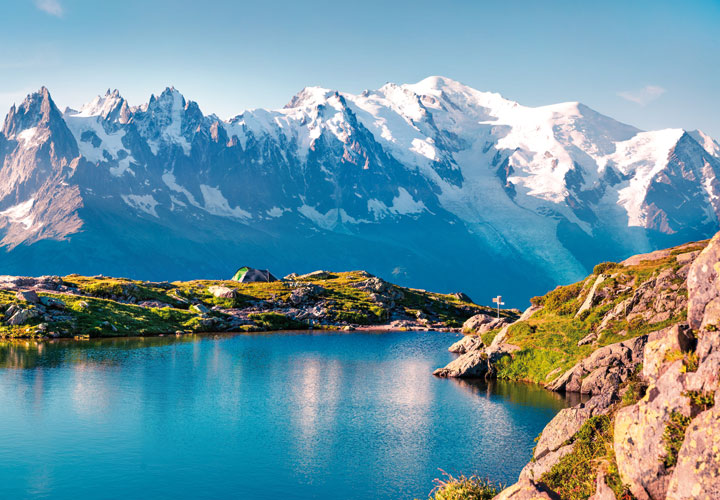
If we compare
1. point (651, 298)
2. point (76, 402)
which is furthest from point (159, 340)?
point (651, 298)

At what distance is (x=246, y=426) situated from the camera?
50.8 m

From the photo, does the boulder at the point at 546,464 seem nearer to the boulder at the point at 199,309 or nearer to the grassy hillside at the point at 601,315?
the grassy hillside at the point at 601,315

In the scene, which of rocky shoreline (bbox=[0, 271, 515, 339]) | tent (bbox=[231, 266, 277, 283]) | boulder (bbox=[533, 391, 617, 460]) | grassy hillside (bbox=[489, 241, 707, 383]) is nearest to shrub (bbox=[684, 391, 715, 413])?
boulder (bbox=[533, 391, 617, 460])

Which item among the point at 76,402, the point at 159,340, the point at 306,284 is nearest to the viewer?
the point at 76,402

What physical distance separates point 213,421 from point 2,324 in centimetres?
7023

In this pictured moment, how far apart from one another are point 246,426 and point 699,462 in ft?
129

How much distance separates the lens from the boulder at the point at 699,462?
667 inches

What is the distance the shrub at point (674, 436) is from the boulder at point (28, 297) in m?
114

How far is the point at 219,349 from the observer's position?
9969 centimetres

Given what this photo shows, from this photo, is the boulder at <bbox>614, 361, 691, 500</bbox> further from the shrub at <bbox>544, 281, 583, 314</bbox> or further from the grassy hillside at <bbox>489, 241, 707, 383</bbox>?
the shrub at <bbox>544, 281, 583, 314</bbox>

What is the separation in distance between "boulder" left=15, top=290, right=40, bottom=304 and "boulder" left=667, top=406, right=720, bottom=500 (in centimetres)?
11517

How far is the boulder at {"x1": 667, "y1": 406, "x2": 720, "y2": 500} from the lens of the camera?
1695cm

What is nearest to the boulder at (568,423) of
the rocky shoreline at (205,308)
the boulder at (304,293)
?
the rocky shoreline at (205,308)

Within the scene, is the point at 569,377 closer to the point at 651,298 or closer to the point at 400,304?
the point at 651,298
